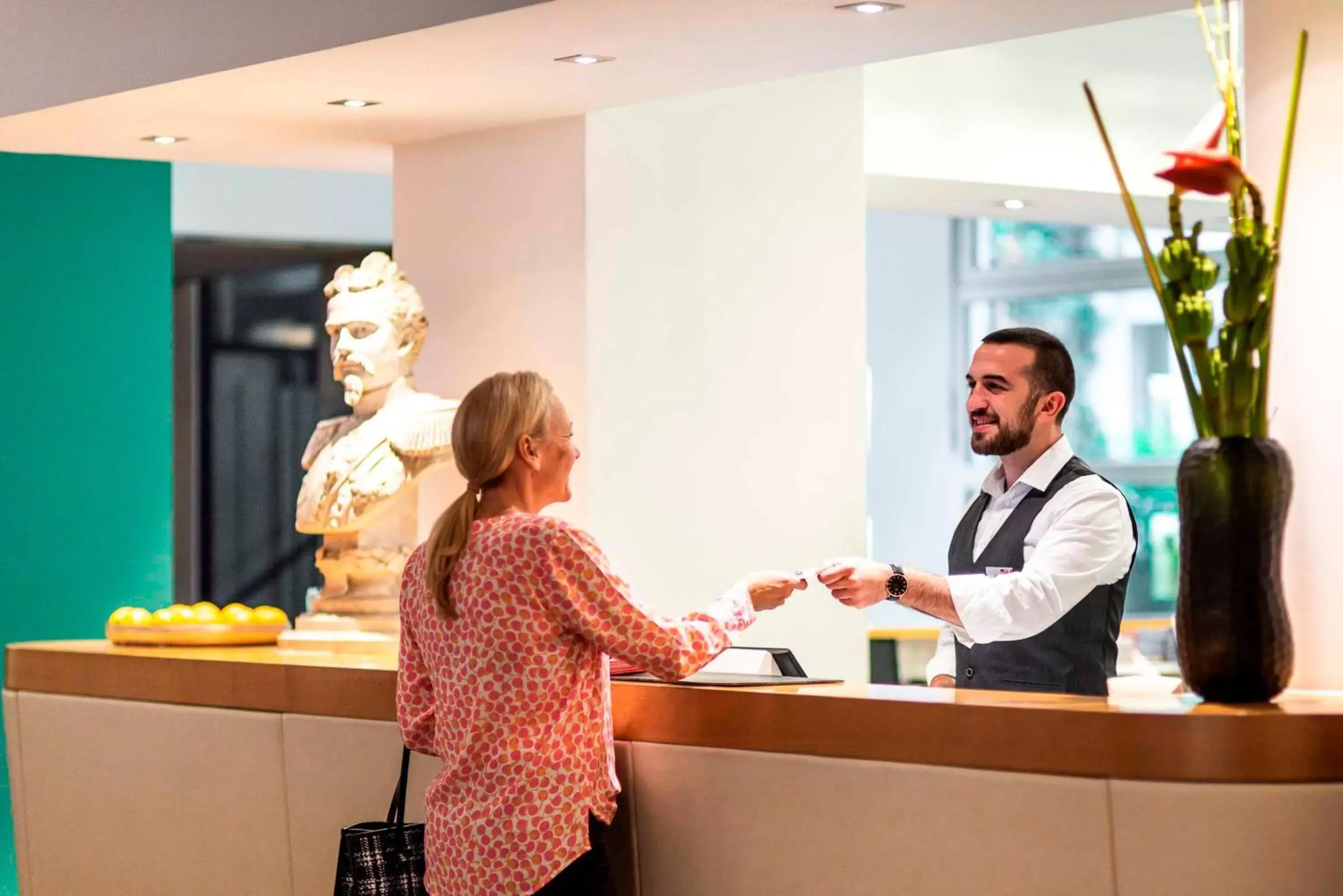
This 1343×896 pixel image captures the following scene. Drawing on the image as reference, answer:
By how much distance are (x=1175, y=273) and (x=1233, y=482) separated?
322 mm

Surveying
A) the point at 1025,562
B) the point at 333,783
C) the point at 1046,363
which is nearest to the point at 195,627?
the point at 333,783

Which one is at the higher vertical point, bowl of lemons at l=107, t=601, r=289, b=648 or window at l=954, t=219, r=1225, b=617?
window at l=954, t=219, r=1225, b=617

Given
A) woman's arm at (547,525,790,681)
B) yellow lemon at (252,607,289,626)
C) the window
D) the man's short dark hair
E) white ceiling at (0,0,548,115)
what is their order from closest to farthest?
woman's arm at (547,525,790,681) → the man's short dark hair → white ceiling at (0,0,548,115) → yellow lemon at (252,607,289,626) → the window

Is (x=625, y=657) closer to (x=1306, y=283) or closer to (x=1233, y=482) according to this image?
(x=1233, y=482)

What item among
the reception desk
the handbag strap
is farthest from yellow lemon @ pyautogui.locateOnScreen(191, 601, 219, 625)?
the handbag strap

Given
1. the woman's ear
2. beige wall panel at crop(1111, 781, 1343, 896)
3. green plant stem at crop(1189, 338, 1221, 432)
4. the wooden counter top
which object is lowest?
beige wall panel at crop(1111, 781, 1343, 896)

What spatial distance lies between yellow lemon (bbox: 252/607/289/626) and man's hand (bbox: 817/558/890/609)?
5.20ft

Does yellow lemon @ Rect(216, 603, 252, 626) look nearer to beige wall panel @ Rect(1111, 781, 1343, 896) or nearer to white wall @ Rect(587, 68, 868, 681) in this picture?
white wall @ Rect(587, 68, 868, 681)

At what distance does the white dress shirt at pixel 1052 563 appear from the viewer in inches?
129

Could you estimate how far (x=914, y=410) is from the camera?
1096 cm

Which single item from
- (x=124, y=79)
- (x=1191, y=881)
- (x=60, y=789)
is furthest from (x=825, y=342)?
(x=1191, y=881)

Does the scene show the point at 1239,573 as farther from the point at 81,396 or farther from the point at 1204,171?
the point at 81,396

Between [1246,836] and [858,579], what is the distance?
0.93 meters

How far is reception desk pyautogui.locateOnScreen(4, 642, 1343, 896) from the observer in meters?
2.50
